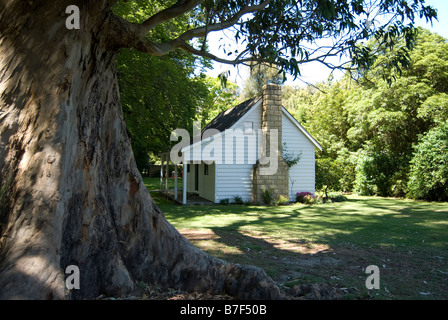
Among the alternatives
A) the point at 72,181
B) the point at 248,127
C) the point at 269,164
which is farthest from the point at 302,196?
the point at 72,181

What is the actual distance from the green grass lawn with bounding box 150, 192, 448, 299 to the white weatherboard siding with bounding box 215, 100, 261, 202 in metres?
3.13

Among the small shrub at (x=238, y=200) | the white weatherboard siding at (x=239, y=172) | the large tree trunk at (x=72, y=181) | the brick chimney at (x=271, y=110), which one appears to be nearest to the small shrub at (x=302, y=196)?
the white weatherboard siding at (x=239, y=172)

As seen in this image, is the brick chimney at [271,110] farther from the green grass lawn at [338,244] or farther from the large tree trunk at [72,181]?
the large tree trunk at [72,181]

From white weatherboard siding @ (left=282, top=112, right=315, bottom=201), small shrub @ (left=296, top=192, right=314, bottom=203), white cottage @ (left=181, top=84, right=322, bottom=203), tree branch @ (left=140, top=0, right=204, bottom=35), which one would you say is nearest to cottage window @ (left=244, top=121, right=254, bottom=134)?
white cottage @ (left=181, top=84, right=322, bottom=203)

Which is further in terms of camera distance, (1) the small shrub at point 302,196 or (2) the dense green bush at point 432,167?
(1) the small shrub at point 302,196

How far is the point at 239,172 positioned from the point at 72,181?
16541 millimetres

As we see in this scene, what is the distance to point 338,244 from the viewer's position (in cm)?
951

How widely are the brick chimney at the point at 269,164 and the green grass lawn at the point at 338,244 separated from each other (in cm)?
325

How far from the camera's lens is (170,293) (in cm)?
514

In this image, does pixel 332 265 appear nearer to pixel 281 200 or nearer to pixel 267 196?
pixel 281 200

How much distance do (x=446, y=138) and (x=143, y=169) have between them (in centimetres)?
4009

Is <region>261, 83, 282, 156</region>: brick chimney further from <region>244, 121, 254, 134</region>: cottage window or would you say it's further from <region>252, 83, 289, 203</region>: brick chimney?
<region>244, 121, 254, 134</region>: cottage window

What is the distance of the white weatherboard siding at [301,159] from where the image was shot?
21719 mm

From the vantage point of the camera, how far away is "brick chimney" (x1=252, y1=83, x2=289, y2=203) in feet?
67.4
